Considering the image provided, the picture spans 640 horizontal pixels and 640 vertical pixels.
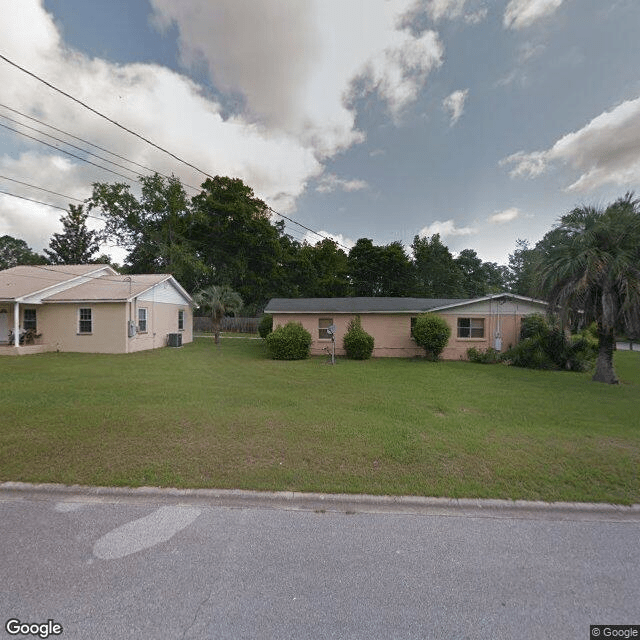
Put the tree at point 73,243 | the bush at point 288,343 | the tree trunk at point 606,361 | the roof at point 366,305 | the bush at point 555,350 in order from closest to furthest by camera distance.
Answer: the tree trunk at point 606,361 < the bush at point 555,350 < the bush at point 288,343 < the roof at point 366,305 < the tree at point 73,243

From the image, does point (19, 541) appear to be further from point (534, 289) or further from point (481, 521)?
point (534, 289)

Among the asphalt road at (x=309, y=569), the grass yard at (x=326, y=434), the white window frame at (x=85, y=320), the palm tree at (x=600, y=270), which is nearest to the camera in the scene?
the asphalt road at (x=309, y=569)

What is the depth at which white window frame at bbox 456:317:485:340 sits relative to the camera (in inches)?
576

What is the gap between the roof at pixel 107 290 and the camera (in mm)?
14477

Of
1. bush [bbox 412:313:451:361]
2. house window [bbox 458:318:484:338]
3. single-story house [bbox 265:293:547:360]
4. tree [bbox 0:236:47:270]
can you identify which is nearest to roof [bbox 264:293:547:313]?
single-story house [bbox 265:293:547:360]

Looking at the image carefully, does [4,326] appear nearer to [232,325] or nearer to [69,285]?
[69,285]

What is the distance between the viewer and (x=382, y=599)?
6.84ft

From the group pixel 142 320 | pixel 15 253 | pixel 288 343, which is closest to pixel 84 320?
pixel 142 320

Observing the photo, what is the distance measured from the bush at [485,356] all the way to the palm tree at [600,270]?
3793 mm

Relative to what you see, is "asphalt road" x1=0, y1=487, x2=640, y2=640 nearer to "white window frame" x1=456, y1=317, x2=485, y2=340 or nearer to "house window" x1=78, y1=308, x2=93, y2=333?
"white window frame" x1=456, y1=317, x2=485, y2=340

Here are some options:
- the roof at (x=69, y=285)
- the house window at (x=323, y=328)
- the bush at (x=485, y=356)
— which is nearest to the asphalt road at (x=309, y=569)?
the bush at (x=485, y=356)

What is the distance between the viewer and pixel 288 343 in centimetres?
1338

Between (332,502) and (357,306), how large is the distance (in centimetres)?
1281

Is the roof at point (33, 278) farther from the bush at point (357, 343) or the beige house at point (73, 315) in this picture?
the bush at point (357, 343)
